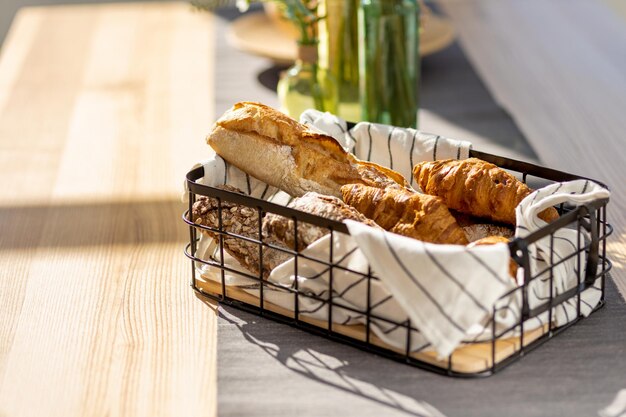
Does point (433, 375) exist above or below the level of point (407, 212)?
below

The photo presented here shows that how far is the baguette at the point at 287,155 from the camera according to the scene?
122 cm

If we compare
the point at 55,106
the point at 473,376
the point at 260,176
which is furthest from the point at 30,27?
the point at 473,376

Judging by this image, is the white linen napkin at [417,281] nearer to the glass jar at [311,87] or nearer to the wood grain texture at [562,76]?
the wood grain texture at [562,76]

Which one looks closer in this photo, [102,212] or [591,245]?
[591,245]

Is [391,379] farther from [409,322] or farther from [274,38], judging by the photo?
[274,38]

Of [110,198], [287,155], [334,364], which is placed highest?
[287,155]

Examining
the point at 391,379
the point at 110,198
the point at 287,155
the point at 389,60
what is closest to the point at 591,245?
the point at 391,379

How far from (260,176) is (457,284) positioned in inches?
14.5

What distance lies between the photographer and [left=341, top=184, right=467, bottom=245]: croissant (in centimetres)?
107

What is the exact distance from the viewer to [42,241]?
4.67 ft

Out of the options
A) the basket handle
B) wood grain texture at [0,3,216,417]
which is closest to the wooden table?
wood grain texture at [0,3,216,417]

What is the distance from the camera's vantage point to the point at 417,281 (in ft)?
3.18

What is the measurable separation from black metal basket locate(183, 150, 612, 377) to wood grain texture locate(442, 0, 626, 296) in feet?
0.53

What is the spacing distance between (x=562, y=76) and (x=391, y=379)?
122cm
